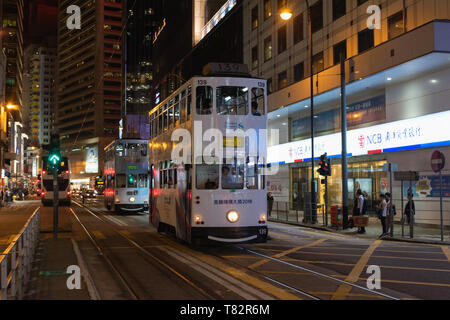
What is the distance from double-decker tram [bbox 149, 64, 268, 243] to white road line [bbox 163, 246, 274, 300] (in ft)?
3.33

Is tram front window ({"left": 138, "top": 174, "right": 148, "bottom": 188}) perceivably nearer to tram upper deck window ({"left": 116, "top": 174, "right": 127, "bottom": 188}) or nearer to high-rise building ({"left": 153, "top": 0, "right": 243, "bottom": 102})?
tram upper deck window ({"left": 116, "top": 174, "right": 127, "bottom": 188})

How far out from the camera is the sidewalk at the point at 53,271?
8125 millimetres

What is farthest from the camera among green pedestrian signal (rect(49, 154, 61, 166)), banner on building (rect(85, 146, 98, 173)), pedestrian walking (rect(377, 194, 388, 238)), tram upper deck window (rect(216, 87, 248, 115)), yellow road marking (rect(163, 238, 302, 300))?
banner on building (rect(85, 146, 98, 173))

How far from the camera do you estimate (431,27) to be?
19234mm

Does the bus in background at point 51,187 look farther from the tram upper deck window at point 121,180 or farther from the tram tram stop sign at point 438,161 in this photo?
the tram tram stop sign at point 438,161

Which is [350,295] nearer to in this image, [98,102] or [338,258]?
[338,258]

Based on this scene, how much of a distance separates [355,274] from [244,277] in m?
2.30

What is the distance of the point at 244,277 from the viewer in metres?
9.67

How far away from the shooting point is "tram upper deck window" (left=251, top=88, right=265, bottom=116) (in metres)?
13.5

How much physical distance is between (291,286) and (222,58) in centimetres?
3836

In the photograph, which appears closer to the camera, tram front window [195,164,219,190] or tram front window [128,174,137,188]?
tram front window [195,164,219,190]

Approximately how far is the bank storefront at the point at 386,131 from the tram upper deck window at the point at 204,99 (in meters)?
8.26

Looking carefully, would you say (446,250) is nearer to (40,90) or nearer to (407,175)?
(407,175)

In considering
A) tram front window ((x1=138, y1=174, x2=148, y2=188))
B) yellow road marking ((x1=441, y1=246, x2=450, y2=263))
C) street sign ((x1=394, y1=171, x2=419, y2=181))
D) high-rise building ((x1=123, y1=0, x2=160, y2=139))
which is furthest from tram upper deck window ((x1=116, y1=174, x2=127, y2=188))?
high-rise building ((x1=123, y1=0, x2=160, y2=139))
